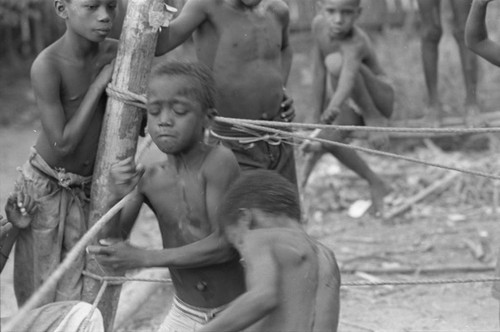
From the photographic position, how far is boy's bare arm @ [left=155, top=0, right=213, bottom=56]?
13.5 ft

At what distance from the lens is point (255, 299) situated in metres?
2.85

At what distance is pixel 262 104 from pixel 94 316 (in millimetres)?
1650

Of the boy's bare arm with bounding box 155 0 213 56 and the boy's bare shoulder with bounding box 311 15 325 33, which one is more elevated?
the boy's bare arm with bounding box 155 0 213 56

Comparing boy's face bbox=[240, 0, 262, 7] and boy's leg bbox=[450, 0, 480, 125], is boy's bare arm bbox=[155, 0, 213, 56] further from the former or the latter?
boy's leg bbox=[450, 0, 480, 125]

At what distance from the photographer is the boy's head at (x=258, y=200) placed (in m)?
3.04

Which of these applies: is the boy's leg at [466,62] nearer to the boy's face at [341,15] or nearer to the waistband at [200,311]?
the boy's face at [341,15]

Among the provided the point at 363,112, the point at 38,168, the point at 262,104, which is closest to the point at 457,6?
the point at 363,112

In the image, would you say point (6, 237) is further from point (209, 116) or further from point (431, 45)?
point (431, 45)

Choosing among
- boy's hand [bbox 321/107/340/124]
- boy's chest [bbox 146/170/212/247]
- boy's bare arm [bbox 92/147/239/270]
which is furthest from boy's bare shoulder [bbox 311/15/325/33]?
boy's bare arm [bbox 92/147/239/270]

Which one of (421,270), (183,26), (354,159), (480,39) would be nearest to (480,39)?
(480,39)

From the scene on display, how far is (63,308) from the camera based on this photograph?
3.47 m

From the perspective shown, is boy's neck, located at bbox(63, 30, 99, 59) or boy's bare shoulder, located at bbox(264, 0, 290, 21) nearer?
boy's neck, located at bbox(63, 30, 99, 59)

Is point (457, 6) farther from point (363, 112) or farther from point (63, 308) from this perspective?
point (63, 308)

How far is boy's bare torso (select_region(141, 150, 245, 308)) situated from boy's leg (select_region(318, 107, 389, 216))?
2852mm
